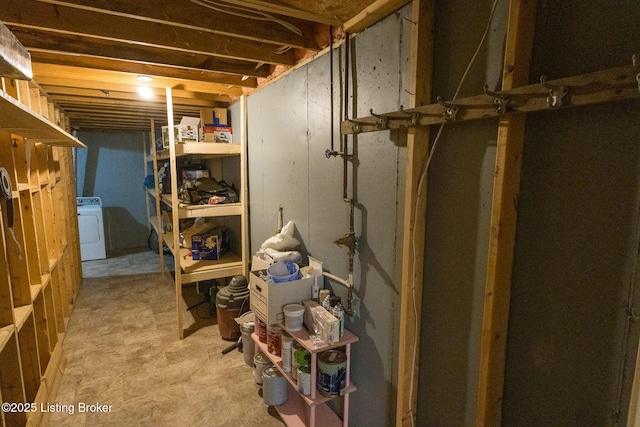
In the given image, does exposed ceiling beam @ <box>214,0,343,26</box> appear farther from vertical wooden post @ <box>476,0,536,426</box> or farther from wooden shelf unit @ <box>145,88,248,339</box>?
wooden shelf unit @ <box>145,88,248,339</box>

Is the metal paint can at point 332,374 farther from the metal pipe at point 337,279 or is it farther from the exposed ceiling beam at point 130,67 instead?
the exposed ceiling beam at point 130,67

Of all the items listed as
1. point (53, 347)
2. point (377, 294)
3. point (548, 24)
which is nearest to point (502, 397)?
point (377, 294)

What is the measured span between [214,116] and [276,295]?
222 centimetres

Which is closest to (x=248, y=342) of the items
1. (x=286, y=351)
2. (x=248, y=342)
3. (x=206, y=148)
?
(x=248, y=342)

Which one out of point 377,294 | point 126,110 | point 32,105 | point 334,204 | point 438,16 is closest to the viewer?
point 438,16

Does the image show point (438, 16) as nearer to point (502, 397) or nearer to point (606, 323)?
point (606, 323)

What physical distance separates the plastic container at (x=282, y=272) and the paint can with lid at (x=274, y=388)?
0.63 m

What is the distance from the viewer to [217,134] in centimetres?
317

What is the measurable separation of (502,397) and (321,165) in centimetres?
140

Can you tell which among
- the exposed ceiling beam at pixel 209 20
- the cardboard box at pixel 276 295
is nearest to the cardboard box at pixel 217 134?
the exposed ceiling beam at pixel 209 20

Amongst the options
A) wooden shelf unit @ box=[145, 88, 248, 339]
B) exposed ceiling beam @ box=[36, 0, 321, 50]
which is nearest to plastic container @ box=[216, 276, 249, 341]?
wooden shelf unit @ box=[145, 88, 248, 339]

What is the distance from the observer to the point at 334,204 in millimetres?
1920

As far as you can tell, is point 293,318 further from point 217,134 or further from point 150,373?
point 217,134

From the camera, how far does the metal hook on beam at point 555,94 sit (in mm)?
851
